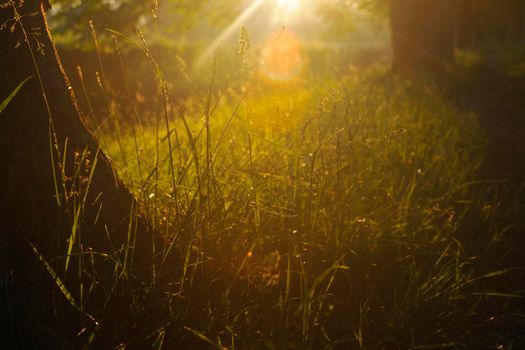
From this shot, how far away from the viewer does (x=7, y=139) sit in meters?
1.71

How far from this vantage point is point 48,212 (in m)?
1.75

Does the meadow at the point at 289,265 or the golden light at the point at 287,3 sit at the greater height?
the golden light at the point at 287,3

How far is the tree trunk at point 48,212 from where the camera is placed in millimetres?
1518

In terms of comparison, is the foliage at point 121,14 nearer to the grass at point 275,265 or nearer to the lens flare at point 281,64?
the lens flare at point 281,64

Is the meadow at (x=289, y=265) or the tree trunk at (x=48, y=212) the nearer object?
the tree trunk at (x=48, y=212)

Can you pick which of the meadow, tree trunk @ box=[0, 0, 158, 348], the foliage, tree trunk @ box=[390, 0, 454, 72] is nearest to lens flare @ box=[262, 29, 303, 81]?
the meadow

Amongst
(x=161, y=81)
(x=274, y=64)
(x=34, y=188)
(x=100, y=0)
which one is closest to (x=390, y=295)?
(x=161, y=81)

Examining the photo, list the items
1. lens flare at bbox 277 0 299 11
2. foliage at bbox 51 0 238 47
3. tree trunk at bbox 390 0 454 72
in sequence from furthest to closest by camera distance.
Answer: foliage at bbox 51 0 238 47
tree trunk at bbox 390 0 454 72
lens flare at bbox 277 0 299 11

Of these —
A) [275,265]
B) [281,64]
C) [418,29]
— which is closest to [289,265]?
[275,265]

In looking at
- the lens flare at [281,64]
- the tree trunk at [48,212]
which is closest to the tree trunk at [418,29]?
the lens flare at [281,64]

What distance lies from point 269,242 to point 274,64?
14517mm

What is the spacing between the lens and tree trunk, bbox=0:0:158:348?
1.52 metres

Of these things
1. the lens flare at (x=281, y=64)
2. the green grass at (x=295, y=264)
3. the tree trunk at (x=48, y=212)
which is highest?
the tree trunk at (x=48, y=212)

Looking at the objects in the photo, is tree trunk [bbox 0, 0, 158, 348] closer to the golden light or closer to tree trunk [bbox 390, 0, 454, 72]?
the golden light
